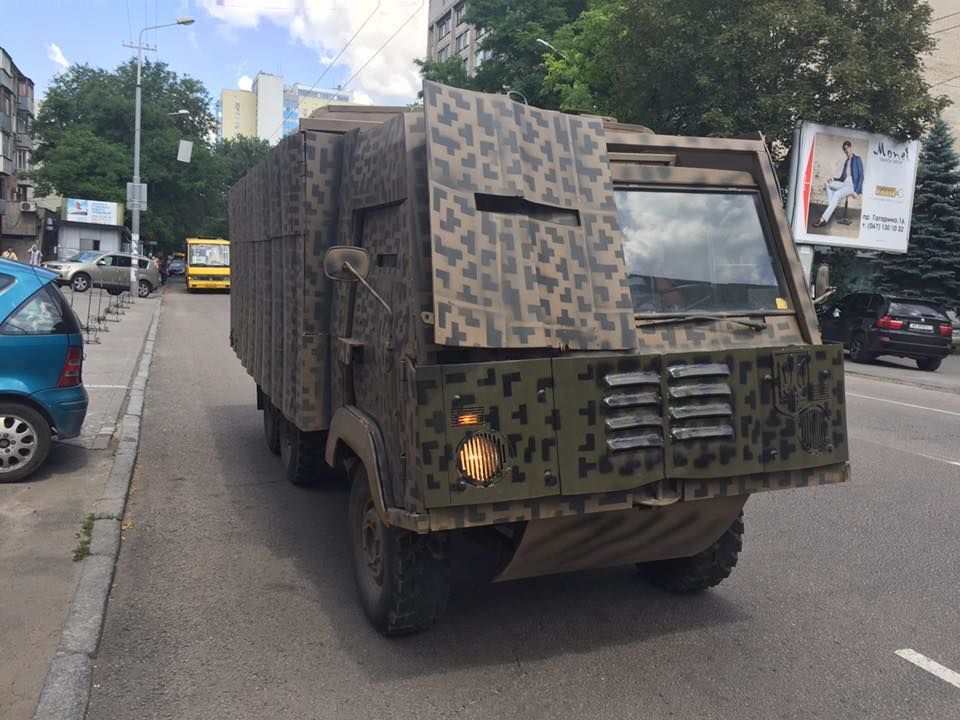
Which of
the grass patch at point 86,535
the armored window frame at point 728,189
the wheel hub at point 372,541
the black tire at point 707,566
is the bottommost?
the grass patch at point 86,535

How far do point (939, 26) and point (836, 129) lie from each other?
2476 centimetres

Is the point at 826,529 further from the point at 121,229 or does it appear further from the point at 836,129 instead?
the point at 121,229

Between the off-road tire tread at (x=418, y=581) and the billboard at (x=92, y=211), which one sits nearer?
the off-road tire tread at (x=418, y=581)

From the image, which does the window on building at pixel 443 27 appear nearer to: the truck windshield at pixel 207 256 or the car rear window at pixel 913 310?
the truck windshield at pixel 207 256

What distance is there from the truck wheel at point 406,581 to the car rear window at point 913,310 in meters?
18.7

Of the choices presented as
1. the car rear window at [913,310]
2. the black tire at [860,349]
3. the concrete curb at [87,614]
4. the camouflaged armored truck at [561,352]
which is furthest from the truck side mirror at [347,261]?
the black tire at [860,349]

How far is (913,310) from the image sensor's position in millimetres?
19812

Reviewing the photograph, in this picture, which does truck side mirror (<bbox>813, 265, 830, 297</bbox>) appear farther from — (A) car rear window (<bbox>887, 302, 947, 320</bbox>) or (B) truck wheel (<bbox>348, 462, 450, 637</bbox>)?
(A) car rear window (<bbox>887, 302, 947, 320</bbox>)

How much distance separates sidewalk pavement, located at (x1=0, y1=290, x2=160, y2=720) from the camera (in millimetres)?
3812

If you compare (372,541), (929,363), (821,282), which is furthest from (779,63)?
(372,541)

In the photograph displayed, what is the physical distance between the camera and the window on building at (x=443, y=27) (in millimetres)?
78062

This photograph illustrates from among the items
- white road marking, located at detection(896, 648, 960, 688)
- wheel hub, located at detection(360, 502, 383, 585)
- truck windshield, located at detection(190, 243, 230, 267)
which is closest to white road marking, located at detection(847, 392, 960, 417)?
white road marking, located at detection(896, 648, 960, 688)

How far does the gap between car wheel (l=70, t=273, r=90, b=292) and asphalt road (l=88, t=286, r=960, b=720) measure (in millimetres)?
28710

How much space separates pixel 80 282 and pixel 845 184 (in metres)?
27.4
